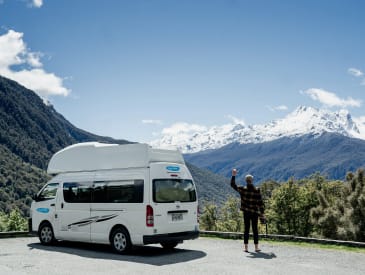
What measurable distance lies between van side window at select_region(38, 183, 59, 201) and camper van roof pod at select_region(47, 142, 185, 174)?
508 mm

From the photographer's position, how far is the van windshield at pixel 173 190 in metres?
12.6

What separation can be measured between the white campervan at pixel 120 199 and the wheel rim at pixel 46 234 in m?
0.03

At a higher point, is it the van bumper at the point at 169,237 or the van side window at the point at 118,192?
the van side window at the point at 118,192

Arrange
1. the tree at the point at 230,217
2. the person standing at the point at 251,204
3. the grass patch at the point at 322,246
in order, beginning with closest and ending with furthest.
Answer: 1. the person standing at the point at 251,204
2. the grass patch at the point at 322,246
3. the tree at the point at 230,217

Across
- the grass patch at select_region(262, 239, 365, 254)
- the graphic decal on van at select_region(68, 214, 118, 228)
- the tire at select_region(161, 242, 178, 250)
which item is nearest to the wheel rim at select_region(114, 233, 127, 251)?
the graphic decal on van at select_region(68, 214, 118, 228)

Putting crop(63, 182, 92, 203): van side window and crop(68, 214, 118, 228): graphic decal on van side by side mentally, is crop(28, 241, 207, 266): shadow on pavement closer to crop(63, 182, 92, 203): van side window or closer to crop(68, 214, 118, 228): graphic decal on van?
crop(68, 214, 118, 228): graphic decal on van

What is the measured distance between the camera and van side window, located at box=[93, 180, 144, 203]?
12.6m

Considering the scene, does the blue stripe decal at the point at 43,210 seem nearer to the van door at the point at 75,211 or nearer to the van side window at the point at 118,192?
the van door at the point at 75,211

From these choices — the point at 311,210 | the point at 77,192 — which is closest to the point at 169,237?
the point at 77,192

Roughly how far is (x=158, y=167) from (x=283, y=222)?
45886 millimetres

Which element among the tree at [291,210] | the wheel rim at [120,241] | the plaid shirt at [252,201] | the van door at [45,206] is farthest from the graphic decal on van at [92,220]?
the tree at [291,210]

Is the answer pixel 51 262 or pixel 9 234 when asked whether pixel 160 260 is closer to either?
pixel 51 262

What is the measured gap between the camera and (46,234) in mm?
15164

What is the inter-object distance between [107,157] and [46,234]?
12.3ft
